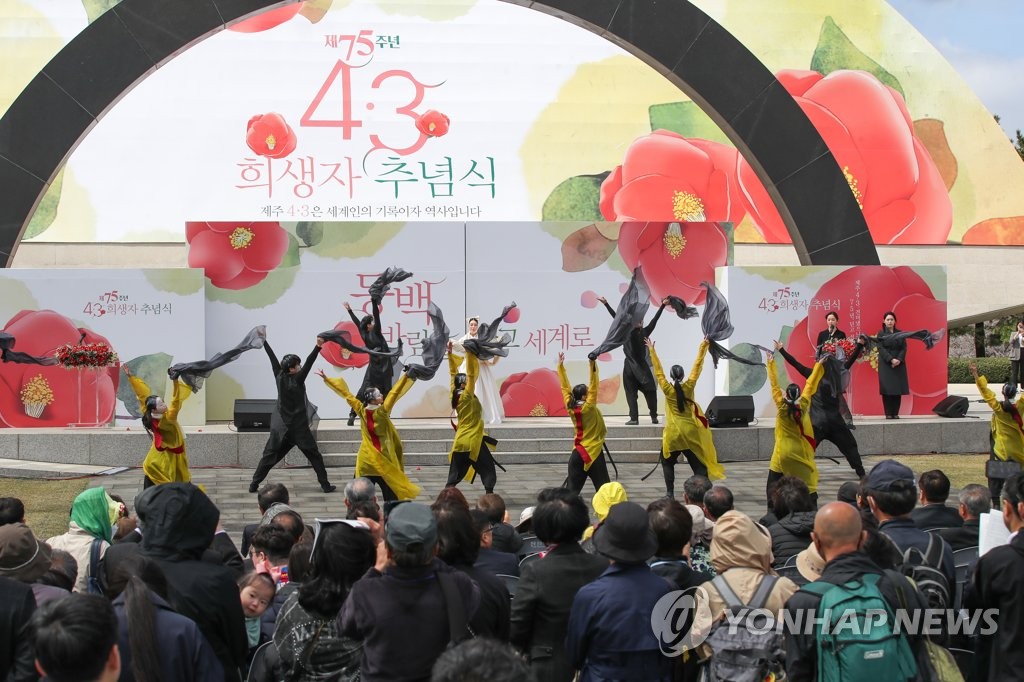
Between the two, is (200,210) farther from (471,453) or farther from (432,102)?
(471,453)

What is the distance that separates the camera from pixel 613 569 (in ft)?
14.3

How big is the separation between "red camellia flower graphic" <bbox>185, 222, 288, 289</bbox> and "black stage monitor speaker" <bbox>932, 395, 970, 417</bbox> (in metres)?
10.9

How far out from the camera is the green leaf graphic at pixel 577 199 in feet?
93.1

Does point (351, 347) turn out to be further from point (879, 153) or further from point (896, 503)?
point (879, 153)

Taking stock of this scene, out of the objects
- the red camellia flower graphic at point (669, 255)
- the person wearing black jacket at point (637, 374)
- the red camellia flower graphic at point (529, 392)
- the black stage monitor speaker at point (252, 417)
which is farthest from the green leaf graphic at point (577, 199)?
the black stage monitor speaker at point (252, 417)

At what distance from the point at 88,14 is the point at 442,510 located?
90.3 feet

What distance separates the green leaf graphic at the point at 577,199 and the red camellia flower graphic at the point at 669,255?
918 centimetres

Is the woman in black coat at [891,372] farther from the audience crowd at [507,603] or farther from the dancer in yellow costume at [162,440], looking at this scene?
the audience crowd at [507,603]

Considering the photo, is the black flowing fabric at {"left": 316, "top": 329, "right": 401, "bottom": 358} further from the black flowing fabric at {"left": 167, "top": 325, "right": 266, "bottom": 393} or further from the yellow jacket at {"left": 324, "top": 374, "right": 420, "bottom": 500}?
the yellow jacket at {"left": 324, "top": 374, "right": 420, "bottom": 500}

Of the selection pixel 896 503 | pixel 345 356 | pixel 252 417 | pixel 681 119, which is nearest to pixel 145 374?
pixel 252 417

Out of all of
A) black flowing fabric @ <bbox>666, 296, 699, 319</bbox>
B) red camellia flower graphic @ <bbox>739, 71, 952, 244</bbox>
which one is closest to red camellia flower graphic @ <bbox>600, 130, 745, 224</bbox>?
red camellia flower graphic @ <bbox>739, 71, 952, 244</bbox>

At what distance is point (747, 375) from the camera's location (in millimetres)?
18250

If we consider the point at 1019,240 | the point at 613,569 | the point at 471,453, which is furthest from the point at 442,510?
the point at 1019,240

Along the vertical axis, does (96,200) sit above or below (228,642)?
above
